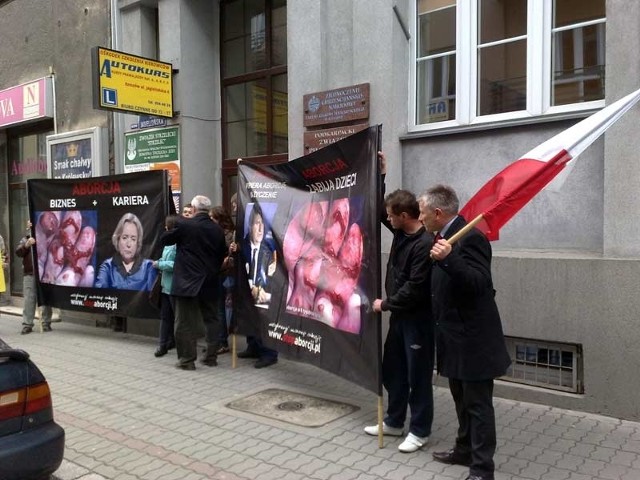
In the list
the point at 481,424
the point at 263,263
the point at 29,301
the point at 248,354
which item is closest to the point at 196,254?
the point at 263,263

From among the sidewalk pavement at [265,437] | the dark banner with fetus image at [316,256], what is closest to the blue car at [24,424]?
the sidewalk pavement at [265,437]

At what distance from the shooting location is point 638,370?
14.7ft

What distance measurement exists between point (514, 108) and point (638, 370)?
2.65 m

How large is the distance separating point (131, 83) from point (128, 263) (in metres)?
2.42

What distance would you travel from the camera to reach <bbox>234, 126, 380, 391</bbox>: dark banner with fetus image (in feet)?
14.2

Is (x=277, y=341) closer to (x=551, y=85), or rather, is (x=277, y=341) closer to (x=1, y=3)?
(x=551, y=85)

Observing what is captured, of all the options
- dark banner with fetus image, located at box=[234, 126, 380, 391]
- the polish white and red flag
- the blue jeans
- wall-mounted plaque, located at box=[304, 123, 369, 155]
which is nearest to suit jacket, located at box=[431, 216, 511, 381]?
the polish white and red flag

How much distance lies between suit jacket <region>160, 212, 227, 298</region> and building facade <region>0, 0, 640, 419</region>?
146 cm

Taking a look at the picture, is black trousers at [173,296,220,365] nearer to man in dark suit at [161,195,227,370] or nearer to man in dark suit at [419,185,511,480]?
man in dark suit at [161,195,227,370]

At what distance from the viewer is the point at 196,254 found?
6.34 meters

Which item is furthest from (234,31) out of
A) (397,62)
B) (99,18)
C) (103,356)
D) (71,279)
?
(103,356)

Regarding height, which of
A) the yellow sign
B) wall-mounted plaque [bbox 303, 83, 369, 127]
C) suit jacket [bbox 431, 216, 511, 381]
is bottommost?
suit jacket [bbox 431, 216, 511, 381]

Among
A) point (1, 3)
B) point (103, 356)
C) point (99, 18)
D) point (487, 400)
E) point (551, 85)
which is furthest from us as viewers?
point (1, 3)

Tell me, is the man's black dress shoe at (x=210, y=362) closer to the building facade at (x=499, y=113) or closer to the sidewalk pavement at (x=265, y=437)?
the sidewalk pavement at (x=265, y=437)
